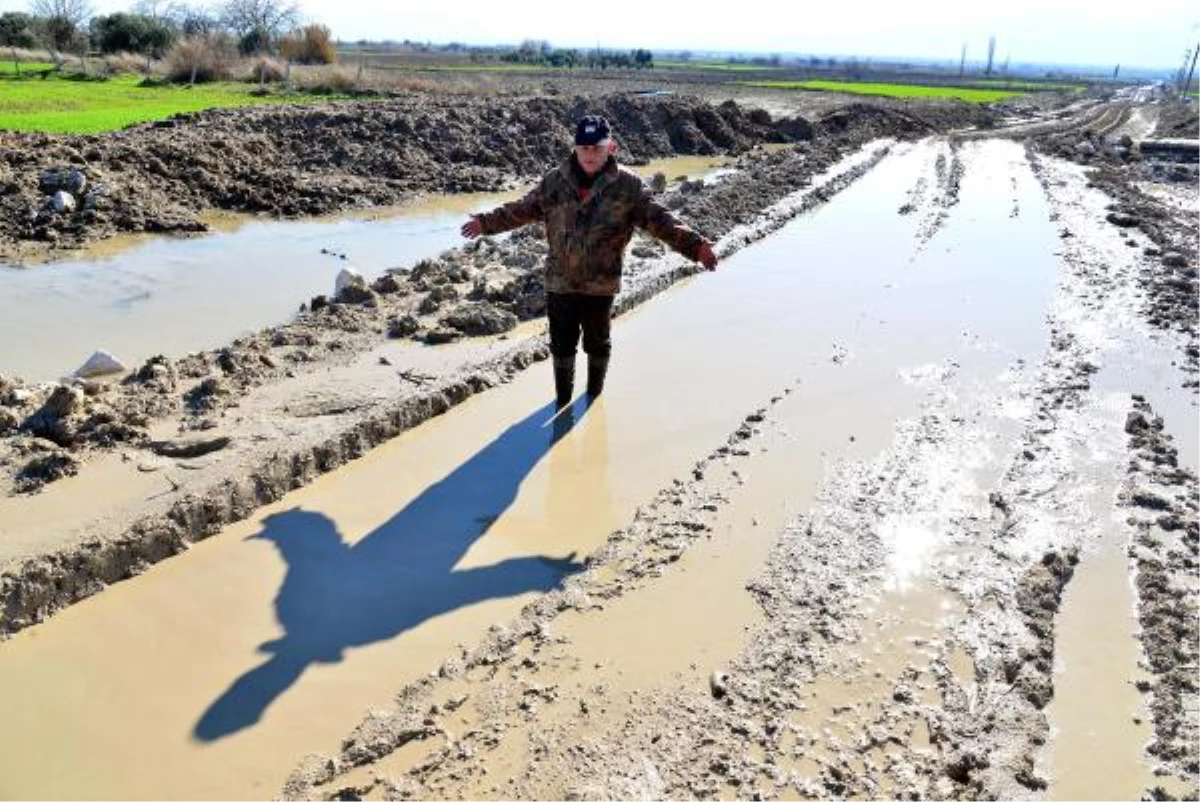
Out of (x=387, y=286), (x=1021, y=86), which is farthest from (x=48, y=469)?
(x=1021, y=86)

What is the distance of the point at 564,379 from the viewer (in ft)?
19.0

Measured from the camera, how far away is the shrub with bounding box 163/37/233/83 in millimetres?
30630

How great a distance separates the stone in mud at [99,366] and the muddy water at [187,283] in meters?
0.31

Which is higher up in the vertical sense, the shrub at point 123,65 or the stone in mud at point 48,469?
the shrub at point 123,65

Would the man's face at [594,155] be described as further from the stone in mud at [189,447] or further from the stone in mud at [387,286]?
the stone in mud at [387,286]

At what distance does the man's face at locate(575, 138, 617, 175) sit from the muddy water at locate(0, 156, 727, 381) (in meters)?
3.80

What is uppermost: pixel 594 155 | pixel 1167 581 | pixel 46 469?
pixel 594 155

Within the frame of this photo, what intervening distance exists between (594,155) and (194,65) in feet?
101

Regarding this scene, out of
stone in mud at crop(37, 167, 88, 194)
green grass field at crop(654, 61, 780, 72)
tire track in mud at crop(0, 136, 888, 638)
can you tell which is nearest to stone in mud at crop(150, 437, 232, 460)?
tire track in mud at crop(0, 136, 888, 638)

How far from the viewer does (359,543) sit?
14.4 ft

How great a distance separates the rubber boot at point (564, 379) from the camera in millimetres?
5723

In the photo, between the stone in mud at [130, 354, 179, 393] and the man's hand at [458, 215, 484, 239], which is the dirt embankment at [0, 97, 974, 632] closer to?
the stone in mud at [130, 354, 179, 393]

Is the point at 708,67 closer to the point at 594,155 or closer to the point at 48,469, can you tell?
the point at 594,155

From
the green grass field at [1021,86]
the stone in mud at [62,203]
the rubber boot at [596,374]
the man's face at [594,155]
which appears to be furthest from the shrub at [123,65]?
the green grass field at [1021,86]
